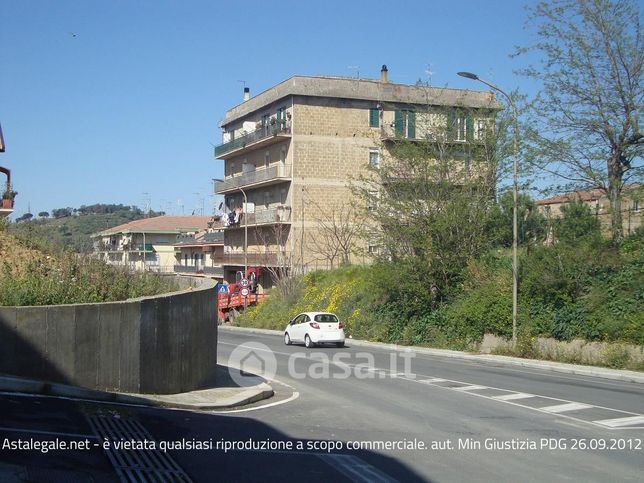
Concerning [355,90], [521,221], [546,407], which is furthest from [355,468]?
[355,90]

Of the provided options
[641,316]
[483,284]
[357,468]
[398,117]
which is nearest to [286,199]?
[398,117]

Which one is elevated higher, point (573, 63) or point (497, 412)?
point (573, 63)

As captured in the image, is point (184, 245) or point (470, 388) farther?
point (184, 245)

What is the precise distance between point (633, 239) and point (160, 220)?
210 feet

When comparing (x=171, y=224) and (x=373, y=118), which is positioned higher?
(x=373, y=118)

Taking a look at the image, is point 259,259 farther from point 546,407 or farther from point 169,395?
point 546,407

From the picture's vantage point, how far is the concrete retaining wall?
1135cm

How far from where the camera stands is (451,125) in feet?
117

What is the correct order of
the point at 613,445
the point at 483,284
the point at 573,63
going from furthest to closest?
1. the point at 483,284
2. the point at 573,63
3. the point at 613,445

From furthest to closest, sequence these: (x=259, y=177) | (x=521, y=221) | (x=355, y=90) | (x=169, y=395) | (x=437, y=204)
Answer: (x=259, y=177)
(x=355, y=90)
(x=521, y=221)
(x=437, y=204)
(x=169, y=395)

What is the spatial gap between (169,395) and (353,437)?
14.7 feet

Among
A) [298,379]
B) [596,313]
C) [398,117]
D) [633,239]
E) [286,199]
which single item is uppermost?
[398,117]

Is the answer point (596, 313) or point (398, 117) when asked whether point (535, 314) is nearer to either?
point (596, 313)

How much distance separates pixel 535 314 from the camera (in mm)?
28094
